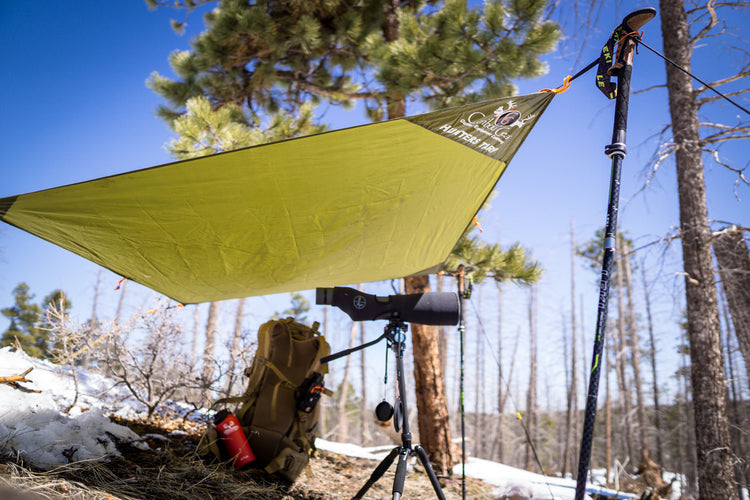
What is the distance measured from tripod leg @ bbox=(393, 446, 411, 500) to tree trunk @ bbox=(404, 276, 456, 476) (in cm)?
178

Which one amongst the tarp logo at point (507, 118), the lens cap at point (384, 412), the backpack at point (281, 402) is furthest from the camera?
the backpack at point (281, 402)

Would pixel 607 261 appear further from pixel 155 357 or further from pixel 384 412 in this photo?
pixel 155 357

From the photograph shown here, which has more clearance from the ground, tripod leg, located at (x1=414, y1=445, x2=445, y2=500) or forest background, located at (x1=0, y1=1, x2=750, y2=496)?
forest background, located at (x1=0, y1=1, x2=750, y2=496)

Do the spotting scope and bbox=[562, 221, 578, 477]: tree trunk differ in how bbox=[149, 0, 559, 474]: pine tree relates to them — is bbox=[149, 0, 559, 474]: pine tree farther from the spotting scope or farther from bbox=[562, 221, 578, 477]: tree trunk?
bbox=[562, 221, 578, 477]: tree trunk

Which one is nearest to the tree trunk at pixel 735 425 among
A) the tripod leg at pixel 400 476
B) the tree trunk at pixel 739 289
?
the tree trunk at pixel 739 289

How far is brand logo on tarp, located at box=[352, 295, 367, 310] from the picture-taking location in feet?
6.48

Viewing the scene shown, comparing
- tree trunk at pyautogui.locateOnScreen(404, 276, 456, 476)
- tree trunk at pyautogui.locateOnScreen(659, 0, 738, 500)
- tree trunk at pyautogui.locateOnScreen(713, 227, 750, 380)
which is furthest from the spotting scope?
tree trunk at pyautogui.locateOnScreen(713, 227, 750, 380)

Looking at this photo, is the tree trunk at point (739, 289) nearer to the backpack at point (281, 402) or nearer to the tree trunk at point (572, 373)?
the backpack at point (281, 402)

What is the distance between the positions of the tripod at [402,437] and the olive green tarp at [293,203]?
2.01 feet

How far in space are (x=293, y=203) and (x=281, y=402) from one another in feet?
3.68

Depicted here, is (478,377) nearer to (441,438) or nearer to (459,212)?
(441,438)

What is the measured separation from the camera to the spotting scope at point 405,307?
1.92m

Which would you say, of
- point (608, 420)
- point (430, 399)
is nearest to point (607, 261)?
point (430, 399)

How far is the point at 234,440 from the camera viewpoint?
6.46 ft
